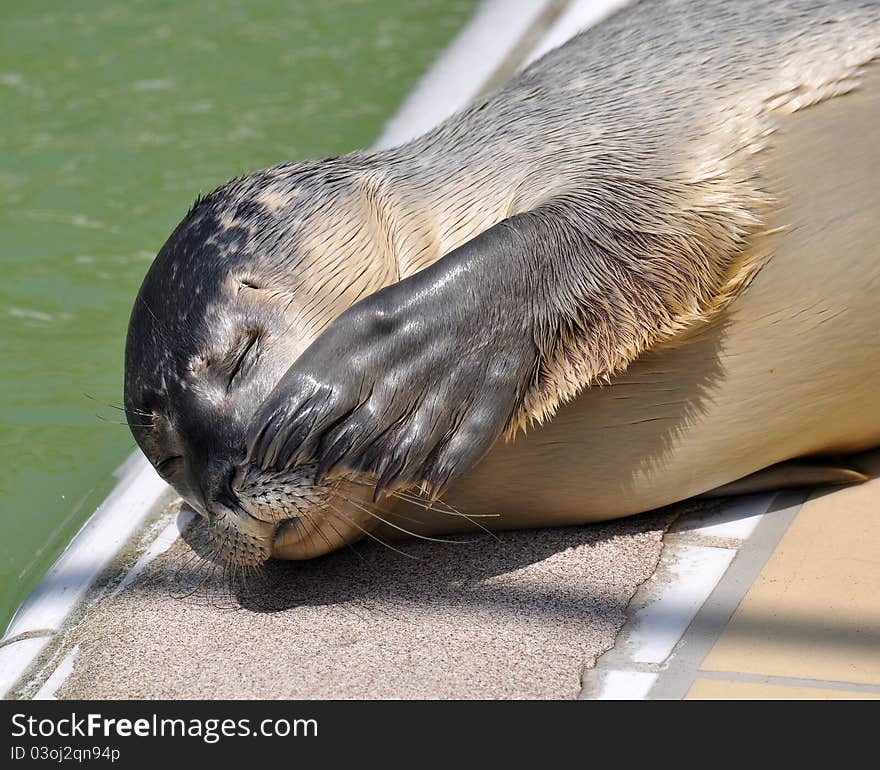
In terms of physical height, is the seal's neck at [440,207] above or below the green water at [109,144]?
above

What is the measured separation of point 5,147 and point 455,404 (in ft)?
15.1

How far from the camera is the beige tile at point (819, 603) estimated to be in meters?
3.64

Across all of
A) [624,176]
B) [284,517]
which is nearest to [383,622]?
[284,517]

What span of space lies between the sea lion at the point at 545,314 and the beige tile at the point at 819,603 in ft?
0.71

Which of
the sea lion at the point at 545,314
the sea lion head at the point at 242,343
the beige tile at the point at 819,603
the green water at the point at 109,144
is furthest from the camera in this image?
the green water at the point at 109,144

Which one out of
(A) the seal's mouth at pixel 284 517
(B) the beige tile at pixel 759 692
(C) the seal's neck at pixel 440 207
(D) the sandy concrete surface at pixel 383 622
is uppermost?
(C) the seal's neck at pixel 440 207

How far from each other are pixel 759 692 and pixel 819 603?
431mm

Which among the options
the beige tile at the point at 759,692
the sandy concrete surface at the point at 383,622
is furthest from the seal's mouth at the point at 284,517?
the beige tile at the point at 759,692

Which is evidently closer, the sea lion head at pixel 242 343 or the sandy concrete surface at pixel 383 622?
the sandy concrete surface at pixel 383 622

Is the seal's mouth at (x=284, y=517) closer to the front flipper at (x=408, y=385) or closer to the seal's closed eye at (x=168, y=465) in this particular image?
the front flipper at (x=408, y=385)

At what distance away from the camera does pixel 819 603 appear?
12.7 feet

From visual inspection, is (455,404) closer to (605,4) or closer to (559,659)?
(559,659)

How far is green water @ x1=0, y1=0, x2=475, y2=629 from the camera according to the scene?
213 inches
